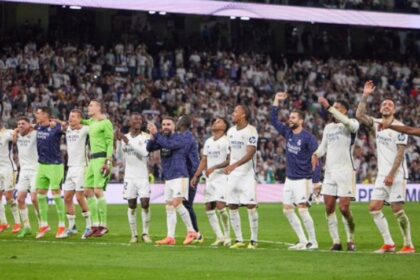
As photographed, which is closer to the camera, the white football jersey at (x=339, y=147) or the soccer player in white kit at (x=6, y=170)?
the white football jersey at (x=339, y=147)

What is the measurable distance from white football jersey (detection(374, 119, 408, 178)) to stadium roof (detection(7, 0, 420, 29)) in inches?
1064

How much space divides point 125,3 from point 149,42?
6.42 m

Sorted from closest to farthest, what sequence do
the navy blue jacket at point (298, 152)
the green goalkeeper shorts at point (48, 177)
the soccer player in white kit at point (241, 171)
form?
1. the navy blue jacket at point (298, 152)
2. the soccer player in white kit at point (241, 171)
3. the green goalkeeper shorts at point (48, 177)

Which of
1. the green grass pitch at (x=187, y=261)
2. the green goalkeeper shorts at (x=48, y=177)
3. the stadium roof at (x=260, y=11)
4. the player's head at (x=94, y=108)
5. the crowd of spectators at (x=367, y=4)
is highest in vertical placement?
the crowd of spectators at (x=367, y=4)

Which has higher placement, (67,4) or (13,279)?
(67,4)

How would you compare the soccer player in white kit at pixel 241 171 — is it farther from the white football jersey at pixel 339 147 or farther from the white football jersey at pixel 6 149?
the white football jersey at pixel 6 149

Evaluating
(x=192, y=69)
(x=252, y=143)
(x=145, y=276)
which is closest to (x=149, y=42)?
(x=192, y=69)

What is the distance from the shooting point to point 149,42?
54.3 metres

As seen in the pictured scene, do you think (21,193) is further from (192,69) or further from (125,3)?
(192,69)

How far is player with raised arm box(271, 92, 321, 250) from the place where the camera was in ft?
69.4

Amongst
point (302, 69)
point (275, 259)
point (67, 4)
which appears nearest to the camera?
point (275, 259)

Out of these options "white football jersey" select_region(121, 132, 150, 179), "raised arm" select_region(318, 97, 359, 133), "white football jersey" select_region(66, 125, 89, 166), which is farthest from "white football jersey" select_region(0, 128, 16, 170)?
"raised arm" select_region(318, 97, 359, 133)

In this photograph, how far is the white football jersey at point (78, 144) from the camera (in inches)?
965

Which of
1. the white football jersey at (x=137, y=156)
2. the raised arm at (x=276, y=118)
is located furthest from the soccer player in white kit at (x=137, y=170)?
the raised arm at (x=276, y=118)
